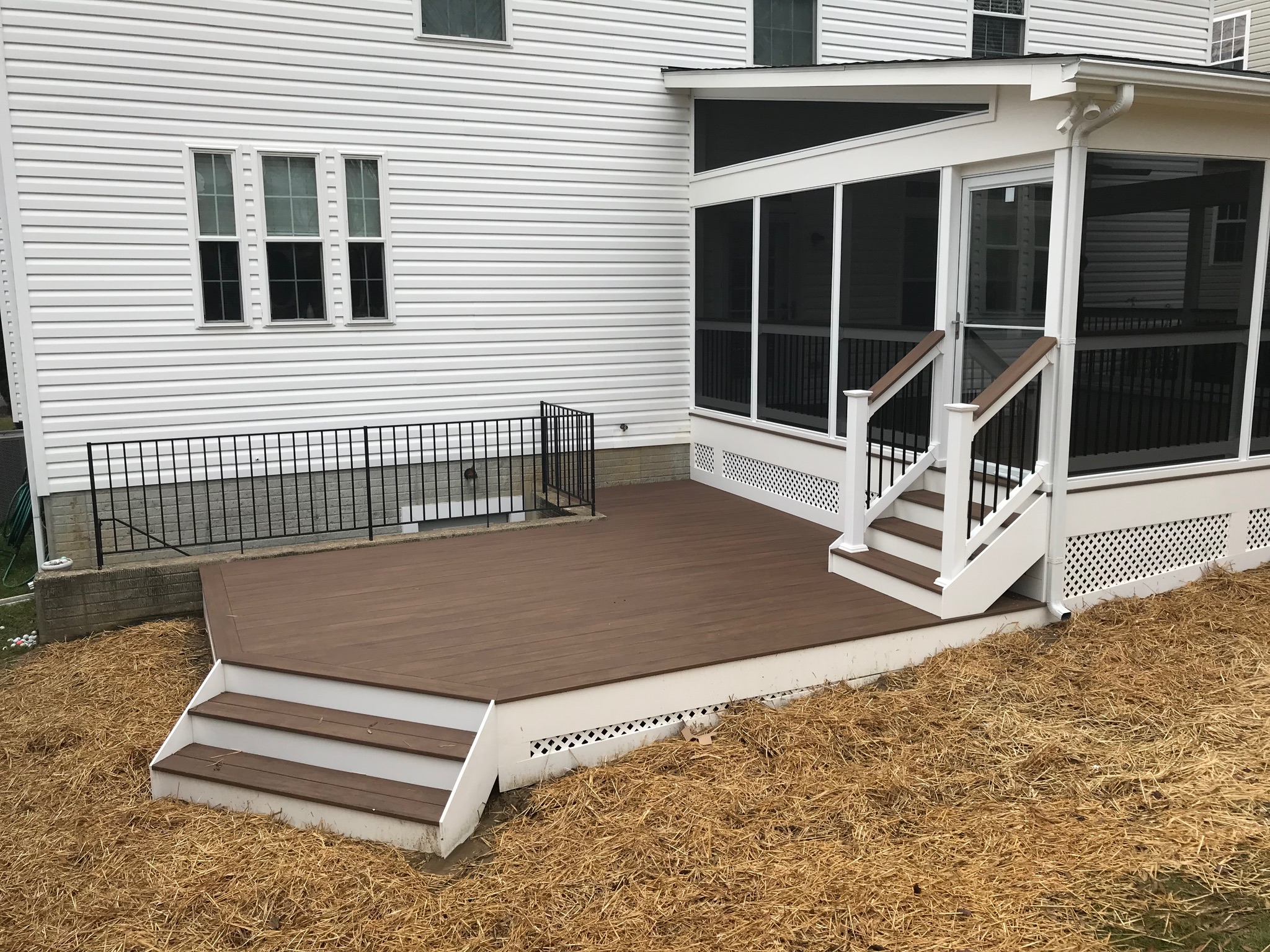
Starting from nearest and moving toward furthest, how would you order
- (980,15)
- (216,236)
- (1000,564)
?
(1000,564) → (216,236) → (980,15)

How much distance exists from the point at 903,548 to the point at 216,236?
6.23 meters

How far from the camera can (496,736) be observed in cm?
481

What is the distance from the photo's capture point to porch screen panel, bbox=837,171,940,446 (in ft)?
23.2

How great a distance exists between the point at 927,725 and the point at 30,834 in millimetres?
4438

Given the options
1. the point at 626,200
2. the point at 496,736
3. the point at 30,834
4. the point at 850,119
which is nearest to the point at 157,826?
the point at 30,834

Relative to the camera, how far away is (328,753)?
195 inches

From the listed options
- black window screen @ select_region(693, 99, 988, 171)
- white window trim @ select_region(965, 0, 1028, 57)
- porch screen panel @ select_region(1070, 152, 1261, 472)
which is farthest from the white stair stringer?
white window trim @ select_region(965, 0, 1028, 57)

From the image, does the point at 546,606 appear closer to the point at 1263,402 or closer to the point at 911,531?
the point at 911,531

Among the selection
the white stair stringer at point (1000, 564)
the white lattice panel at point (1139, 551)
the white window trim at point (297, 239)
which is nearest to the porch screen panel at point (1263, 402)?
the white lattice panel at point (1139, 551)

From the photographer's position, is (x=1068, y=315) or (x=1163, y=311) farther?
(x=1163, y=311)

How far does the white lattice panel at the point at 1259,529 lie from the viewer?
7.27 m

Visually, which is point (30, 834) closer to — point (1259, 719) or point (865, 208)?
point (1259, 719)

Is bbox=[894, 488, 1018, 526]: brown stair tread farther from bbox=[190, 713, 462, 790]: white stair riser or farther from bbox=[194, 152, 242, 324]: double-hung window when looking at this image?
bbox=[194, 152, 242, 324]: double-hung window

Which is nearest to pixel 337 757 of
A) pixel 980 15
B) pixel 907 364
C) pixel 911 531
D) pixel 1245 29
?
pixel 911 531
